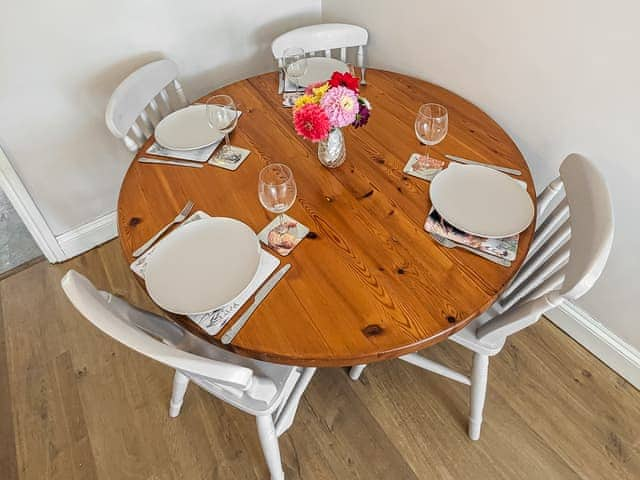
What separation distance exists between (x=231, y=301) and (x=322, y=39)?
1304mm

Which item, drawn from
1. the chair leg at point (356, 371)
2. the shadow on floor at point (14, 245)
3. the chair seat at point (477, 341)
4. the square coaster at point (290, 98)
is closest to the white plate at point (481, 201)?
the chair seat at point (477, 341)

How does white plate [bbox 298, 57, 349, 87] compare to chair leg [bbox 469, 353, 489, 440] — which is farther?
white plate [bbox 298, 57, 349, 87]

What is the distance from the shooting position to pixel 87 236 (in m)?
2.12

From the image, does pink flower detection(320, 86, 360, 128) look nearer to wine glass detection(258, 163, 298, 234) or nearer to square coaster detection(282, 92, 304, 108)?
wine glass detection(258, 163, 298, 234)

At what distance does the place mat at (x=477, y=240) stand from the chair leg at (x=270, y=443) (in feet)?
2.17

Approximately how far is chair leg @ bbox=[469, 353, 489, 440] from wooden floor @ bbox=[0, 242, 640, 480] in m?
0.07

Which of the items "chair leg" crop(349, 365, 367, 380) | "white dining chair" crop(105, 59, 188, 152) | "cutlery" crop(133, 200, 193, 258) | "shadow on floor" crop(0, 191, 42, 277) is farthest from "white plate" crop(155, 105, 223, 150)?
"shadow on floor" crop(0, 191, 42, 277)

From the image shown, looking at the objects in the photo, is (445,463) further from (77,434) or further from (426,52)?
(426,52)

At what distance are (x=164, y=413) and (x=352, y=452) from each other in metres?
0.70

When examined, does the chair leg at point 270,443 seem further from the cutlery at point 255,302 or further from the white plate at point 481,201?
the white plate at point 481,201

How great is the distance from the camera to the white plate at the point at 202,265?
3.27ft

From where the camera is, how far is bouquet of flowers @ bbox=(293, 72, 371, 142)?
113 centimetres

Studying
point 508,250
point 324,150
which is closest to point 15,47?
point 324,150

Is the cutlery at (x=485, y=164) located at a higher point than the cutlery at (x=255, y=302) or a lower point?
higher
